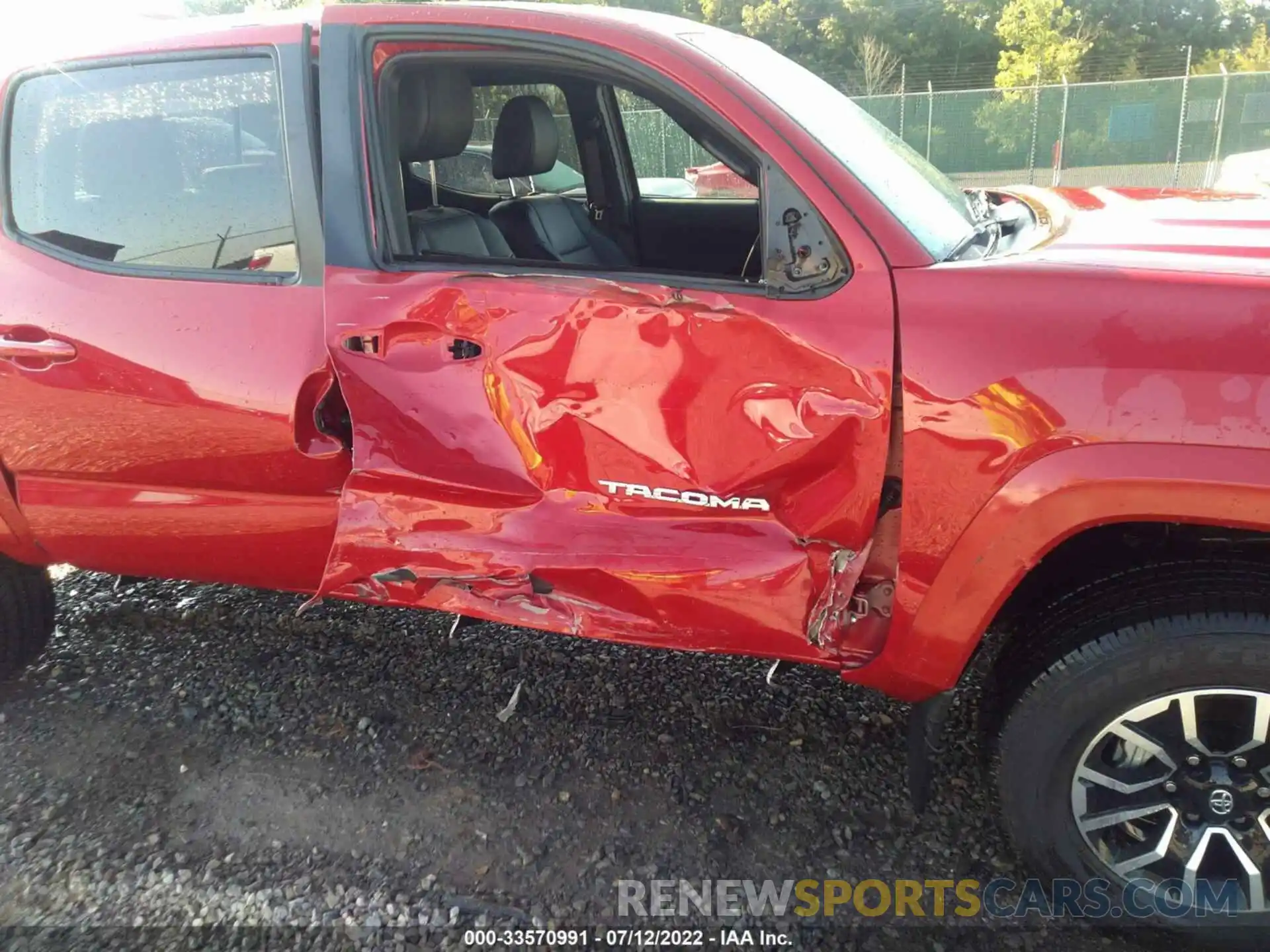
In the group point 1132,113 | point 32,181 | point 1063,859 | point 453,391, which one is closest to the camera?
point 1063,859

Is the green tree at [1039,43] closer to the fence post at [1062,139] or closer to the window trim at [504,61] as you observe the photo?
the fence post at [1062,139]

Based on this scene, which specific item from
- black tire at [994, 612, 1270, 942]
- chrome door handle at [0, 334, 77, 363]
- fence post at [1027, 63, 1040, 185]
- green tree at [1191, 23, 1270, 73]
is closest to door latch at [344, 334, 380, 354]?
chrome door handle at [0, 334, 77, 363]

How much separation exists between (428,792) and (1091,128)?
1888cm

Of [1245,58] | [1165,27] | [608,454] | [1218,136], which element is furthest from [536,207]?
[1165,27]

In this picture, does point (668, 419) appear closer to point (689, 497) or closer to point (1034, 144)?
point (689, 497)

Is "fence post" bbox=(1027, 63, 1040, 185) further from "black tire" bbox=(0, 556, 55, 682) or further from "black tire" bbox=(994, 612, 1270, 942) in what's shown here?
"black tire" bbox=(0, 556, 55, 682)

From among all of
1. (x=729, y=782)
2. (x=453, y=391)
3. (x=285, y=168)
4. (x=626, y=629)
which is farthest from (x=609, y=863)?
(x=285, y=168)

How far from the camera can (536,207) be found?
3307 millimetres

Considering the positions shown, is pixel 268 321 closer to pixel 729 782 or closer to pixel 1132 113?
pixel 729 782

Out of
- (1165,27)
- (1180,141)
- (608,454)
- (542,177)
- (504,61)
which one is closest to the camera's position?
(608,454)

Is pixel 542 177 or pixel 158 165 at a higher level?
pixel 158 165

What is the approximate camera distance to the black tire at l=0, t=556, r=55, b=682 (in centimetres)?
288

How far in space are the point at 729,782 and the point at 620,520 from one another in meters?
0.88

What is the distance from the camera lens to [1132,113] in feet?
55.3
